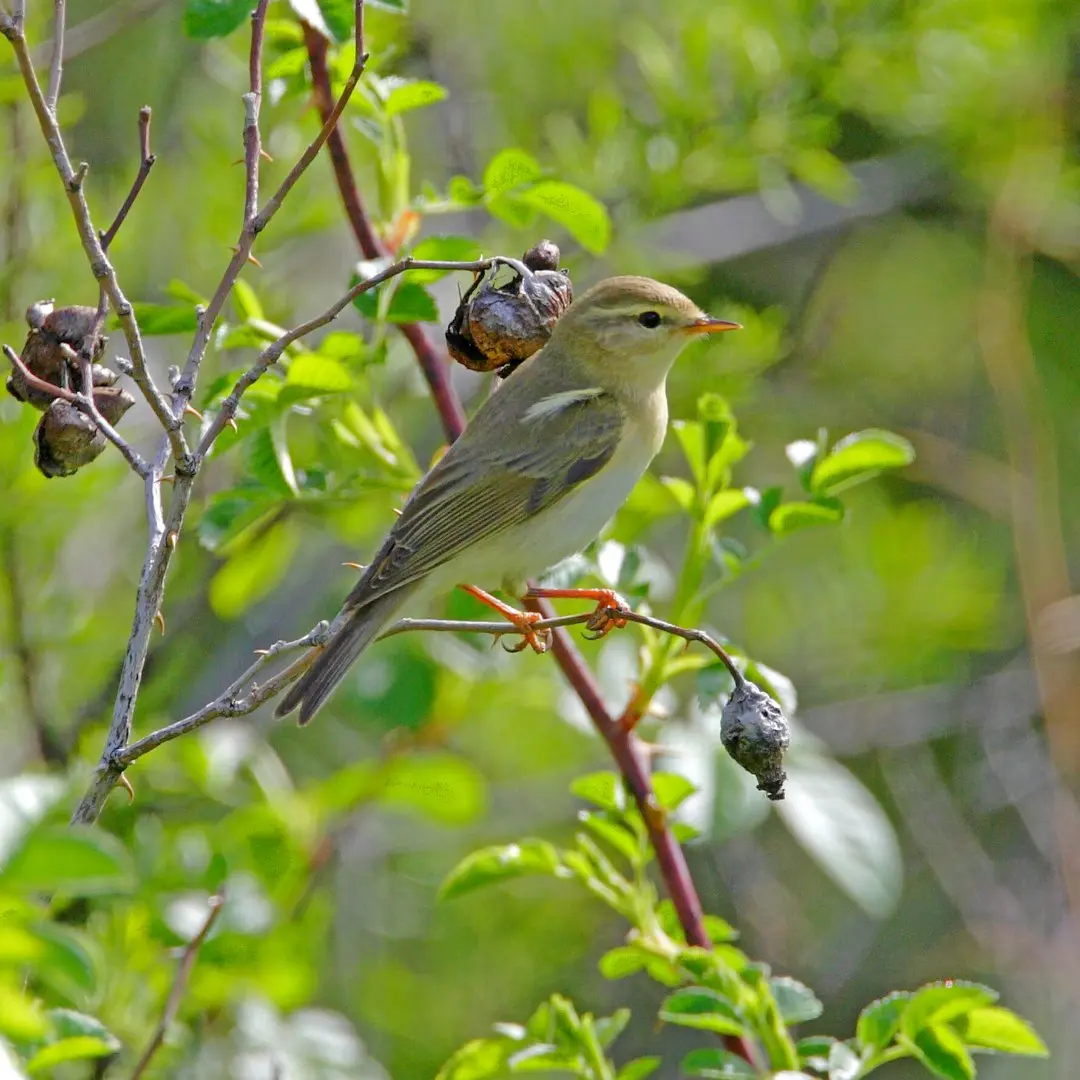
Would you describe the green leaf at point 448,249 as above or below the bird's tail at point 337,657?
above

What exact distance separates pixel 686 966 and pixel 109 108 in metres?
4.56

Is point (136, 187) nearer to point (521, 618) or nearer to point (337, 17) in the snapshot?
point (337, 17)

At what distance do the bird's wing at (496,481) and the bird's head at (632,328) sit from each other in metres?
0.11

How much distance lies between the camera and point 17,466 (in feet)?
11.2

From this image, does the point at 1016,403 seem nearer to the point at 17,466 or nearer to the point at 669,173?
the point at 669,173

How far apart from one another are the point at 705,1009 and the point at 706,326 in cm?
175

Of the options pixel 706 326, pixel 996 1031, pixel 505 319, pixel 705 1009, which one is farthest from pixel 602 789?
pixel 706 326

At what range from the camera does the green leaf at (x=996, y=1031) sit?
7.27 feet

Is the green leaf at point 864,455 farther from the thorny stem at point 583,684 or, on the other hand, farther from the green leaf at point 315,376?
the green leaf at point 315,376

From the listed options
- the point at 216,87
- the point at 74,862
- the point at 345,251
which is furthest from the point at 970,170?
the point at 74,862

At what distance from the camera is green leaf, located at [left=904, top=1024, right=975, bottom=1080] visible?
7.11 ft

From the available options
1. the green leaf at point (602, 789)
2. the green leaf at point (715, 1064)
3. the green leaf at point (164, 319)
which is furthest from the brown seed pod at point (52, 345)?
the green leaf at point (715, 1064)

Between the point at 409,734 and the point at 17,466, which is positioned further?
the point at 409,734

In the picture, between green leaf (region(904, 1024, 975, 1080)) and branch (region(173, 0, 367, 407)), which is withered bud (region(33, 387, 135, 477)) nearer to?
branch (region(173, 0, 367, 407))
